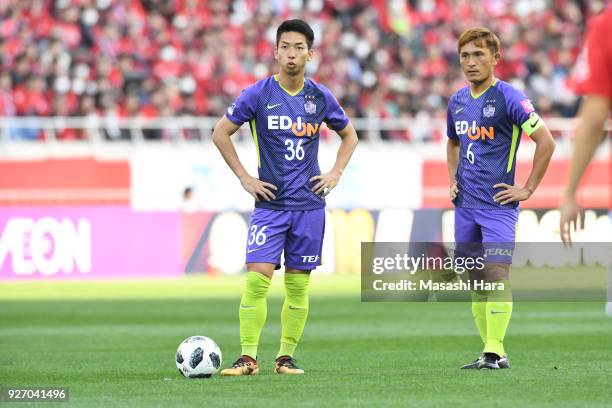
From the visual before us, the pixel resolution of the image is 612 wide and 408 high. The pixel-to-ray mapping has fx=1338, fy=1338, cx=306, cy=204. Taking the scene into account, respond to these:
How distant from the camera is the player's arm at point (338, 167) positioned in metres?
9.47

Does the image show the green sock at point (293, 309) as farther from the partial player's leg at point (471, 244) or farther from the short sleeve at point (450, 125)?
the short sleeve at point (450, 125)

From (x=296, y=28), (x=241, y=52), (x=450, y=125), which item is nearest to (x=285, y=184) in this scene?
(x=296, y=28)

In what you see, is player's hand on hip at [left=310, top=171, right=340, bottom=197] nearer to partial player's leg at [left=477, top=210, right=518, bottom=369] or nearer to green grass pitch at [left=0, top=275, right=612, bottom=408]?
partial player's leg at [left=477, top=210, right=518, bottom=369]

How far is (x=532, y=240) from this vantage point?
23188 mm

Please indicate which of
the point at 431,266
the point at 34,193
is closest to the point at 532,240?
the point at 34,193

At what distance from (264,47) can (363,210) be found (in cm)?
728

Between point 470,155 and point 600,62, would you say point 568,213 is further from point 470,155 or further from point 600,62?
point 470,155

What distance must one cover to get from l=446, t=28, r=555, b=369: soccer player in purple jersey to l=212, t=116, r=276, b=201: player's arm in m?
1.51

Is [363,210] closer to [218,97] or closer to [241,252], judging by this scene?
[241,252]

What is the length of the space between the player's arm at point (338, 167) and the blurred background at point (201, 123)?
13732mm

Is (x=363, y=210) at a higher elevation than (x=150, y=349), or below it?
higher

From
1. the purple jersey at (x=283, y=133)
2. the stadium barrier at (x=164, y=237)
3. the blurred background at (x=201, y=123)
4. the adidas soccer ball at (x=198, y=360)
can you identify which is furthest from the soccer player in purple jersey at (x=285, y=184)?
the stadium barrier at (x=164, y=237)

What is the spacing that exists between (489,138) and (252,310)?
215cm

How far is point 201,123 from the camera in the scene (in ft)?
88.3
